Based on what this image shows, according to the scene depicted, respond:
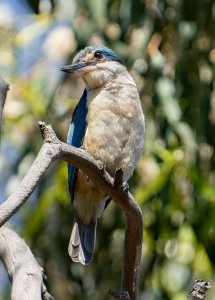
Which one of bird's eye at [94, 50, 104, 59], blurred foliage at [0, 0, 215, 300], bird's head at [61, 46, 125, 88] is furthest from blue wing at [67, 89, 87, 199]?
blurred foliage at [0, 0, 215, 300]

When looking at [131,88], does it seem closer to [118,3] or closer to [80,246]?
[80,246]

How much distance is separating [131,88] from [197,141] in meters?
1.06

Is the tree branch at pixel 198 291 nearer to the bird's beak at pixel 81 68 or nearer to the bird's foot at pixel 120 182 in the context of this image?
the bird's foot at pixel 120 182

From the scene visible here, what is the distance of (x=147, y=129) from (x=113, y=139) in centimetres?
126

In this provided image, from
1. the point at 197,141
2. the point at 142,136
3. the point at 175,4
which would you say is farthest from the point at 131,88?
the point at 175,4

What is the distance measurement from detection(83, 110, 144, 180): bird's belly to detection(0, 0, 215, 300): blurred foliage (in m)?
0.93

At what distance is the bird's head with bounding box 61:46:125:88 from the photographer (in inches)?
163

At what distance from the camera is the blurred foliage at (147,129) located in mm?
5035

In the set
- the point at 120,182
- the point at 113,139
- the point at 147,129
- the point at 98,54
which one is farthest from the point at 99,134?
the point at 147,129

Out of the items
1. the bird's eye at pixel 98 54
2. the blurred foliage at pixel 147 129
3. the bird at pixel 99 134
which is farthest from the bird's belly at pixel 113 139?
the blurred foliage at pixel 147 129

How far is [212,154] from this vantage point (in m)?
5.19

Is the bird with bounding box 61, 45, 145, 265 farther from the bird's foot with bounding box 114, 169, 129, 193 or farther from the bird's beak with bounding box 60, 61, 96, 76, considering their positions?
the bird's foot with bounding box 114, 169, 129, 193

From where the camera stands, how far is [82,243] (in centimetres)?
389

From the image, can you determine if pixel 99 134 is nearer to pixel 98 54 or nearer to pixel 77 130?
pixel 77 130
